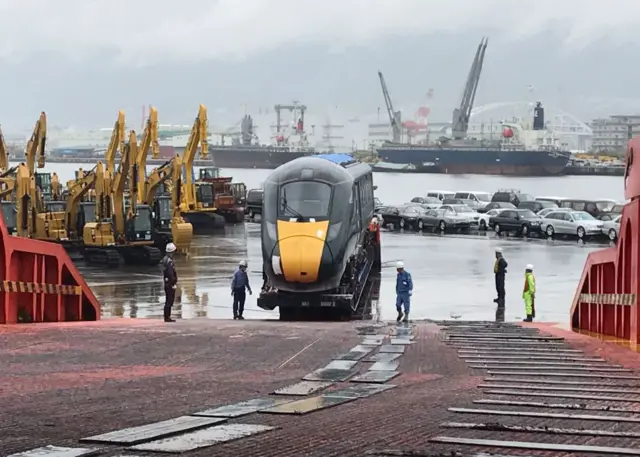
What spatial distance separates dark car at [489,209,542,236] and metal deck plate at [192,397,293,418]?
143ft

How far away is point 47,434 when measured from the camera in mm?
6793

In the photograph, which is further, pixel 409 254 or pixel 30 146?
pixel 30 146

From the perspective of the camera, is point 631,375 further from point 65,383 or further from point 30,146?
point 30,146

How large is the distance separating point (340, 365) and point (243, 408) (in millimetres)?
3336

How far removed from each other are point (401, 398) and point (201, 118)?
3990 cm

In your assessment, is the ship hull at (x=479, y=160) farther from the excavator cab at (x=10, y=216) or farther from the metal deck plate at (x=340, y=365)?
the metal deck plate at (x=340, y=365)

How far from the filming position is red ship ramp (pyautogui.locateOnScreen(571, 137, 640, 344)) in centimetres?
1345

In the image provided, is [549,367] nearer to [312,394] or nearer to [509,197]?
[312,394]

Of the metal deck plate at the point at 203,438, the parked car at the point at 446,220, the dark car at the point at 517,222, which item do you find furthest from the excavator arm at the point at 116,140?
the metal deck plate at the point at 203,438

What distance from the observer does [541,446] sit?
6.51 m

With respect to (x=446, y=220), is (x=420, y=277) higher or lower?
lower

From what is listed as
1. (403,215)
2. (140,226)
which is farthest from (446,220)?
(140,226)

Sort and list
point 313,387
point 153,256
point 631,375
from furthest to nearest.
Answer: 1. point 153,256
2. point 631,375
3. point 313,387

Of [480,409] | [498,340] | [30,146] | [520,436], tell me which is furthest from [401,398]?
[30,146]
